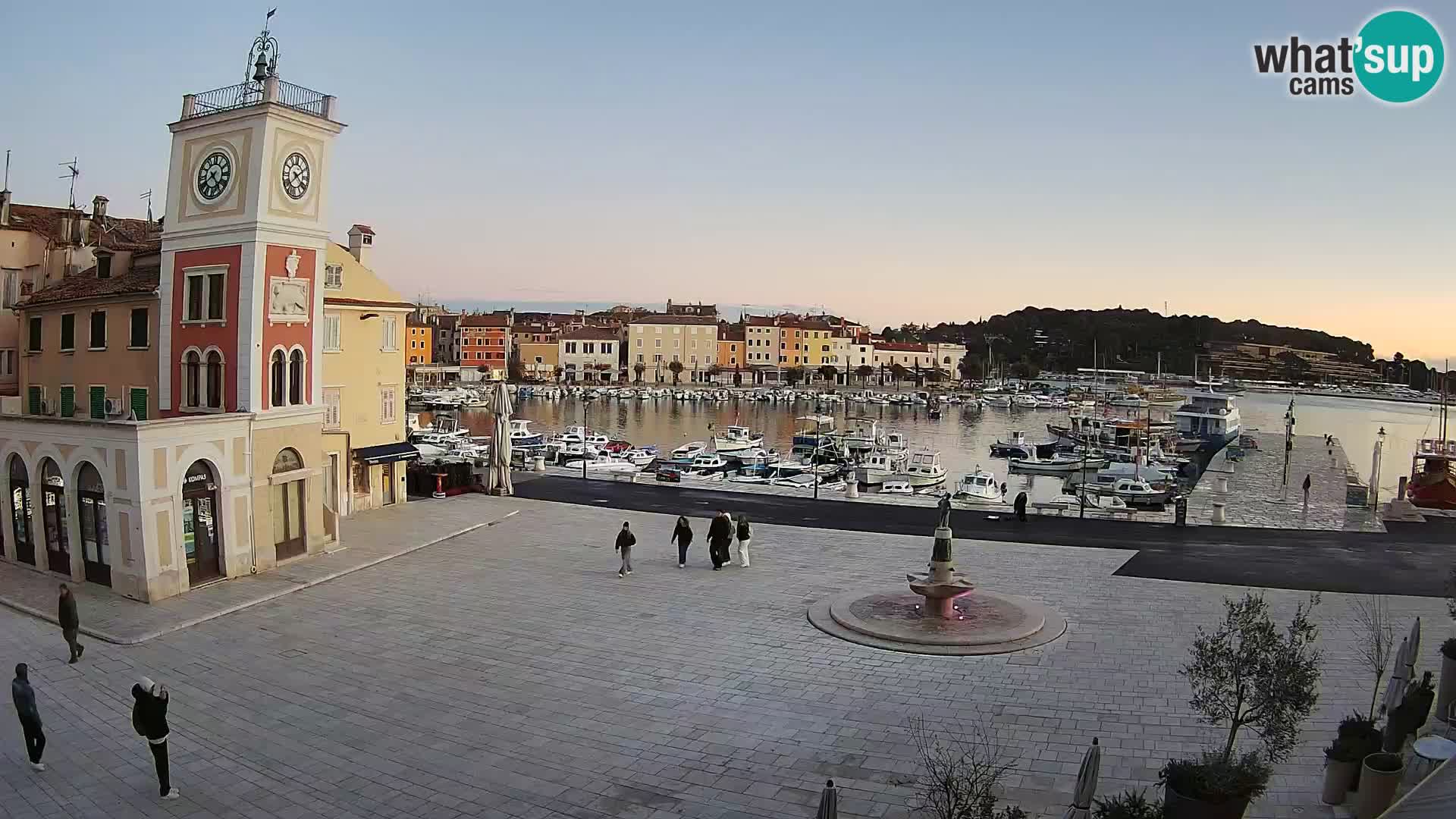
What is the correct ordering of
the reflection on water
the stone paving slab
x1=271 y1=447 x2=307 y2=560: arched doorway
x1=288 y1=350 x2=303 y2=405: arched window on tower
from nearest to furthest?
the stone paving slab → x1=271 y1=447 x2=307 y2=560: arched doorway → x1=288 y1=350 x2=303 y2=405: arched window on tower → the reflection on water

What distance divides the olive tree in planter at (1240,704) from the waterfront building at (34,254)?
23493 mm

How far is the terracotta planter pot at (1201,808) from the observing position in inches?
259

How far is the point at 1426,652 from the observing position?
11695 millimetres

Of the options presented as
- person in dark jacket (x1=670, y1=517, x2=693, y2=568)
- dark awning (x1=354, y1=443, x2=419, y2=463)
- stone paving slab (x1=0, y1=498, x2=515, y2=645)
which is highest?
dark awning (x1=354, y1=443, x2=419, y2=463)

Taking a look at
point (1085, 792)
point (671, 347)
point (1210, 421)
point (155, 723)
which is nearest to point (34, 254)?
point (155, 723)

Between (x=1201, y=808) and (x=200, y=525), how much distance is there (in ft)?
51.7

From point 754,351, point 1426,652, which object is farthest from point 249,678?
point 754,351

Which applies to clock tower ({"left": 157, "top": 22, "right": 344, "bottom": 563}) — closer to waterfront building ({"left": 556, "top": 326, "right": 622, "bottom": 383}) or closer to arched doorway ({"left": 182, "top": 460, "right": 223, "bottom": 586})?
arched doorway ({"left": 182, "top": 460, "right": 223, "bottom": 586})

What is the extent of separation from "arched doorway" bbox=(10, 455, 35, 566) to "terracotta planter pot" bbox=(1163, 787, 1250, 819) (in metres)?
19.2

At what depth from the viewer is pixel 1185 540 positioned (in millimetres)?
20031

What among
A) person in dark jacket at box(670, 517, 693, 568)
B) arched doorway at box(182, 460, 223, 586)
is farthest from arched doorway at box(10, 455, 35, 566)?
person in dark jacket at box(670, 517, 693, 568)

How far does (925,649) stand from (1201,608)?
495 centimetres

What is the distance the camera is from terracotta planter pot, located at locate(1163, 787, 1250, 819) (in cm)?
659

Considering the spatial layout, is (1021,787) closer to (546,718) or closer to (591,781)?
(591,781)
